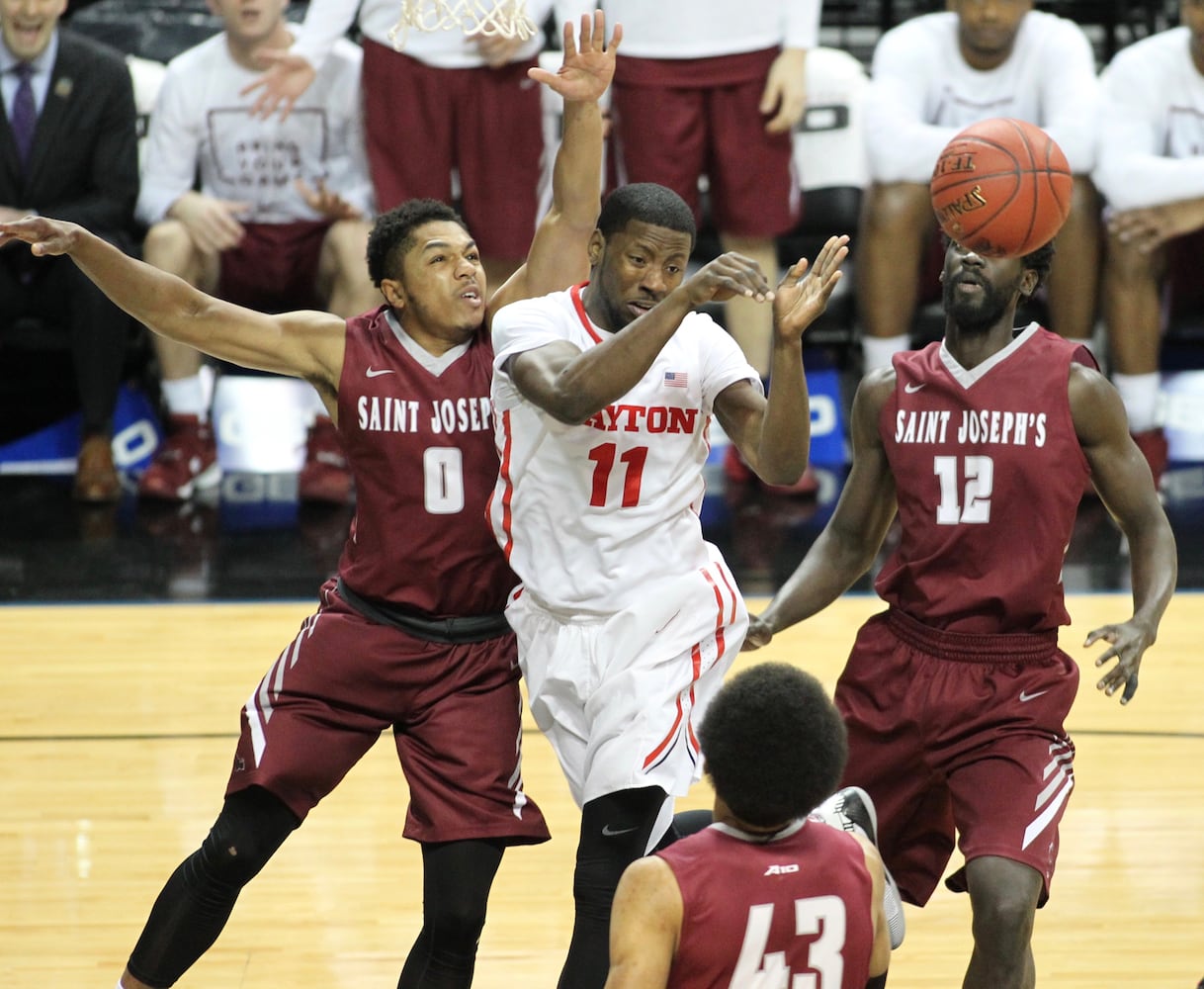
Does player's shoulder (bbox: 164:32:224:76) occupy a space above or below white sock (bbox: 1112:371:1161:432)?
above

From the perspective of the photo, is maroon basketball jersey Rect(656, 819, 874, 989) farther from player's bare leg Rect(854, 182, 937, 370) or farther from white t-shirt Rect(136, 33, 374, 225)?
white t-shirt Rect(136, 33, 374, 225)

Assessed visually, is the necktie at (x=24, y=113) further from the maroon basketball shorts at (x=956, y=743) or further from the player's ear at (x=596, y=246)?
the maroon basketball shorts at (x=956, y=743)

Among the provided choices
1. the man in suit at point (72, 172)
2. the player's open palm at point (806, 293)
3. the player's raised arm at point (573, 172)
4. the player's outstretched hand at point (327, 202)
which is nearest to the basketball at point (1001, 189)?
the player's open palm at point (806, 293)

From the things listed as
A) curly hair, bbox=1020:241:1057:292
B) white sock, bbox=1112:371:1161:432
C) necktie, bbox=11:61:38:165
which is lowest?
white sock, bbox=1112:371:1161:432

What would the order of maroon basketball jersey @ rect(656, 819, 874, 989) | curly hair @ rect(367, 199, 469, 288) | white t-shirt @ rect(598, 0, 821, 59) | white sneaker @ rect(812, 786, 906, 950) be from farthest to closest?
white t-shirt @ rect(598, 0, 821, 59)
curly hair @ rect(367, 199, 469, 288)
white sneaker @ rect(812, 786, 906, 950)
maroon basketball jersey @ rect(656, 819, 874, 989)

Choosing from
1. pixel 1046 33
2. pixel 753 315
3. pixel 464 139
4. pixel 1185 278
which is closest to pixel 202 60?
pixel 464 139

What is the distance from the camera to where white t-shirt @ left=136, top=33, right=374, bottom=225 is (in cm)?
843

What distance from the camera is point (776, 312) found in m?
3.65

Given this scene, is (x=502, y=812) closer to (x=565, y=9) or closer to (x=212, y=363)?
(x=565, y=9)

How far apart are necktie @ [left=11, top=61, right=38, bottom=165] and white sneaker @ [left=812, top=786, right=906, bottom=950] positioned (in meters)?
5.69

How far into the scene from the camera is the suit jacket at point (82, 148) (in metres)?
8.33

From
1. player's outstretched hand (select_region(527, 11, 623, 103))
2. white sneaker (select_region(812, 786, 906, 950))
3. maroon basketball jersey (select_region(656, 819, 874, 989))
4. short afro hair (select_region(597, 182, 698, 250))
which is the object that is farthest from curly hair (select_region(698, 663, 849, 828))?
player's outstretched hand (select_region(527, 11, 623, 103))

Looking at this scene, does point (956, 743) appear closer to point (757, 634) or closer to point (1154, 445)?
point (757, 634)

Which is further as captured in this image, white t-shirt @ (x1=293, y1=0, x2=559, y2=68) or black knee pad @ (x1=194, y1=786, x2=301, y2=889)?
white t-shirt @ (x1=293, y1=0, x2=559, y2=68)
